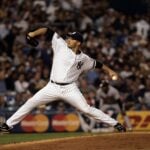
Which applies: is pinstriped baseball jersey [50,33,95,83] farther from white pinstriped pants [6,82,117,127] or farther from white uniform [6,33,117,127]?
white pinstriped pants [6,82,117,127]

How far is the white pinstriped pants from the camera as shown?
11492 millimetres

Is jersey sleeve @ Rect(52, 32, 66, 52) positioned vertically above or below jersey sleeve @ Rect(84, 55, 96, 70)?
above

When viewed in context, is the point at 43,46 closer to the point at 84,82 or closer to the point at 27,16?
the point at 27,16

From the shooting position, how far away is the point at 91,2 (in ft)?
75.6

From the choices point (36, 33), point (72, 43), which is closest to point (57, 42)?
point (72, 43)

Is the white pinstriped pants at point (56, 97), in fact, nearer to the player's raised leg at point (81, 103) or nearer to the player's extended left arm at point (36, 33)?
the player's raised leg at point (81, 103)

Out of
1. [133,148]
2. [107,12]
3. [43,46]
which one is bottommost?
[133,148]

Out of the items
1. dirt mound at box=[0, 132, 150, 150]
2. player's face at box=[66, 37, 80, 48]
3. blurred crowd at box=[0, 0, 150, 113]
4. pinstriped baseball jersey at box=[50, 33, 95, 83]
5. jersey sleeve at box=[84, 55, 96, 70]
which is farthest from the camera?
blurred crowd at box=[0, 0, 150, 113]

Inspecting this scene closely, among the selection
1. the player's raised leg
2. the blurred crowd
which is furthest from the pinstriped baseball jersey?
the blurred crowd

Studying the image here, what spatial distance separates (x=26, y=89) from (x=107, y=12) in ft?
17.7

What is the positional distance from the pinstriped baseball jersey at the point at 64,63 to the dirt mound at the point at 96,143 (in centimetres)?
121

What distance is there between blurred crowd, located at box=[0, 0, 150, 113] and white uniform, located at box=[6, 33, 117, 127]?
5.49 metres

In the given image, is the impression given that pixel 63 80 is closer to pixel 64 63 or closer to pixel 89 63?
pixel 64 63

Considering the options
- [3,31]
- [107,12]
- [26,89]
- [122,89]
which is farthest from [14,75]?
[107,12]
